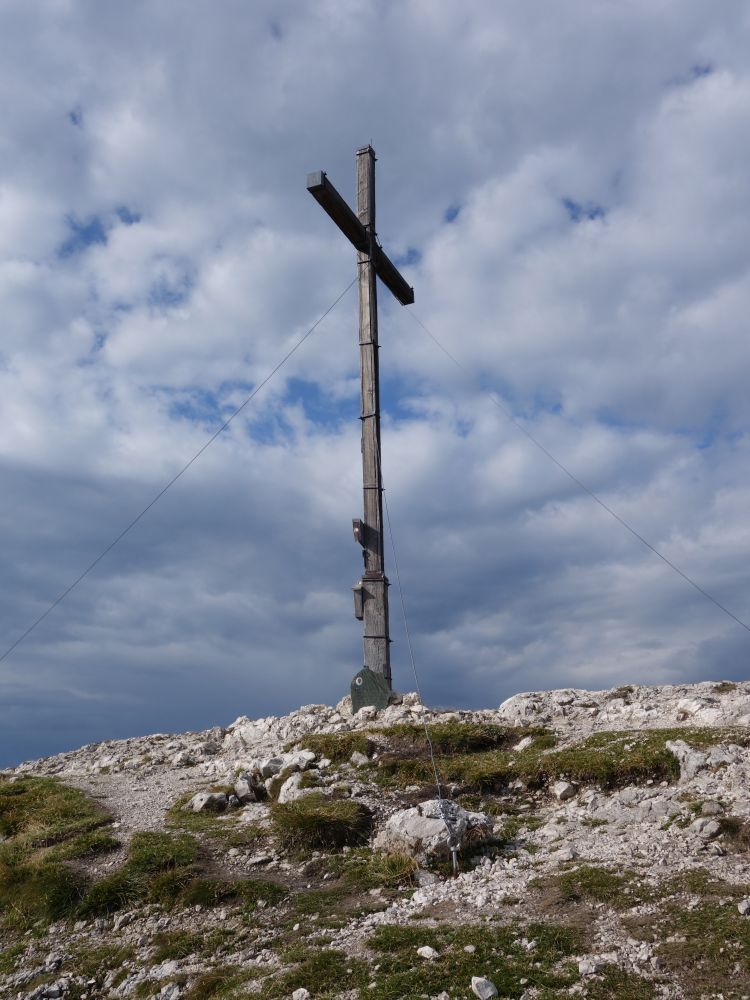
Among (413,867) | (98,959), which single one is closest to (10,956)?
(98,959)

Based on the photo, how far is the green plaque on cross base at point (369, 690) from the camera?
17000 mm

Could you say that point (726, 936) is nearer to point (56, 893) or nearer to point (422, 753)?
point (422, 753)

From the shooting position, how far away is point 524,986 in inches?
259

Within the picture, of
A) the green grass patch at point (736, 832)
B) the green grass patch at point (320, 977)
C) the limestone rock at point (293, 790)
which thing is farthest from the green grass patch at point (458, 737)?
the green grass patch at point (320, 977)

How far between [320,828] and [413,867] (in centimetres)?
169

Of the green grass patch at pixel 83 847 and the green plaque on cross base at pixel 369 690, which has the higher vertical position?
the green plaque on cross base at pixel 369 690

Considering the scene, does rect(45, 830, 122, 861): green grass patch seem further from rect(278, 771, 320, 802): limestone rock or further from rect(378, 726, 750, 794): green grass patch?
rect(378, 726, 750, 794): green grass patch

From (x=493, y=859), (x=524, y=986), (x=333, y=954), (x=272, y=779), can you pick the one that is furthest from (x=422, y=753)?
(x=524, y=986)

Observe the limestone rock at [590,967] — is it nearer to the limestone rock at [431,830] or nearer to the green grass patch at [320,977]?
the green grass patch at [320,977]

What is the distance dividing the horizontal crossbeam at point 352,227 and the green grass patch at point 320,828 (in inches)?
→ 541

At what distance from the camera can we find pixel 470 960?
7.05 metres

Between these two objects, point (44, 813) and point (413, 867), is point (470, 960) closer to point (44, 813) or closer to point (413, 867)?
point (413, 867)

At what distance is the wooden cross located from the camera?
57.9ft

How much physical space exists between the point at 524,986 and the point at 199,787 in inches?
346
